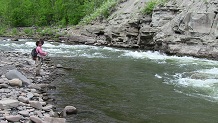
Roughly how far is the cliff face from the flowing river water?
4266mm

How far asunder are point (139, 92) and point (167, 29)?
50.3ft

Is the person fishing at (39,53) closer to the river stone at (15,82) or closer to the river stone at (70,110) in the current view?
the river stone at (15,82)

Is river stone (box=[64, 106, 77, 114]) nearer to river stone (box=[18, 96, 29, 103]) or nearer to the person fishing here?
river stone (box=[18, 96, 29, 103])

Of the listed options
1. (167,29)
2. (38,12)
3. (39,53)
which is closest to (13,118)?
(39,53)

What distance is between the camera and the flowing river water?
380 inches

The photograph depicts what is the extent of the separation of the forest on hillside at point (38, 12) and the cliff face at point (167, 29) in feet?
73.7

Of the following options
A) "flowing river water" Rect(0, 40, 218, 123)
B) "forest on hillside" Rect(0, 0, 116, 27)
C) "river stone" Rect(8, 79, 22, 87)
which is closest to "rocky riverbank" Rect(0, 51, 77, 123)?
"river stone" Rect(8, 79, 22, 87)

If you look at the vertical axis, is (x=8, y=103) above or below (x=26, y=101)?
above

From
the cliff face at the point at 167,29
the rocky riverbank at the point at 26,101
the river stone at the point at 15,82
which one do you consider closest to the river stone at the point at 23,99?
the rocky riverbank at the point at 26,101

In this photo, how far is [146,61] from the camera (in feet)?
71.1

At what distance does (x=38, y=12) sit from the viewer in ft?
204

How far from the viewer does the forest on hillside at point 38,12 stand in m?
57.7

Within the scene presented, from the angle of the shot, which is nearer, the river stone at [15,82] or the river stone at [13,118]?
the river stone at [13,118]

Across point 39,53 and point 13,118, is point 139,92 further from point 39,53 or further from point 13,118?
point 13,118
